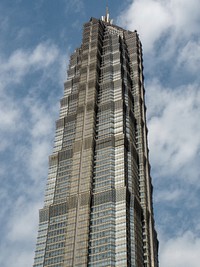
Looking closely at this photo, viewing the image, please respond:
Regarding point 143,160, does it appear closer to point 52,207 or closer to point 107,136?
point 107,136

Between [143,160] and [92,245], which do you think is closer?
[92,245]

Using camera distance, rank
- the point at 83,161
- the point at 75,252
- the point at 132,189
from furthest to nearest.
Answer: the point at 83,161
the point at 132,189
the point at 75,252

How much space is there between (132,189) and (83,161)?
24456mm

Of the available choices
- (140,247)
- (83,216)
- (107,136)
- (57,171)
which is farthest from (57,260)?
(107,136)

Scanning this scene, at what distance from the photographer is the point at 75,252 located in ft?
516

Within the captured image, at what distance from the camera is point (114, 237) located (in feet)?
517

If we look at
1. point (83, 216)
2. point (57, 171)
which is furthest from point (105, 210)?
point (57, 171)

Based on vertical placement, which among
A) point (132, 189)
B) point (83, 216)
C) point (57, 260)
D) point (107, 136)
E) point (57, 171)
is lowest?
point (57, 260)

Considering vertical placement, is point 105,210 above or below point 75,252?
above

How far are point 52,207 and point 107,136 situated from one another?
128ft

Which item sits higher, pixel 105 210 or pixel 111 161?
pixel 111 161

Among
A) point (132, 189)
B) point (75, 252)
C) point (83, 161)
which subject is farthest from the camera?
point (83, 161)

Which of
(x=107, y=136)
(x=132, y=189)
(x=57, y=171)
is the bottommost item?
(x=132, y=189)

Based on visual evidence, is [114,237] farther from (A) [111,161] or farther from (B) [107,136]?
(B) [107,136]
